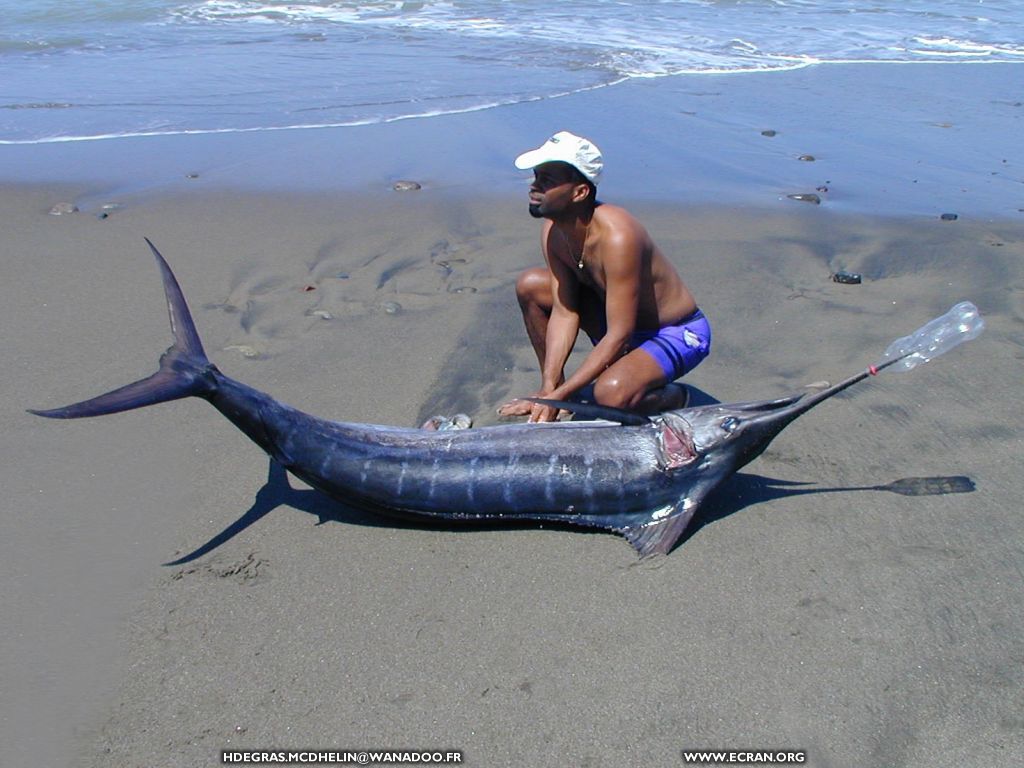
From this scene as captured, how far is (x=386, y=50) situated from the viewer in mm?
→ 12828

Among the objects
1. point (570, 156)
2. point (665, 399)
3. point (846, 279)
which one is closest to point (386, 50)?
point (846, 279)

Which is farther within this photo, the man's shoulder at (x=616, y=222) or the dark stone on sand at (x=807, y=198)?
the dark stone on sand at (x=807, y=198)

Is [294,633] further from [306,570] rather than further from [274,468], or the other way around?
[274,468]

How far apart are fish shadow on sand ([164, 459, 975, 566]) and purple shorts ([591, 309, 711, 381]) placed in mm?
547

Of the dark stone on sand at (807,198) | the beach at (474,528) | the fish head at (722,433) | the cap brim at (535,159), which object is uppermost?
the cap brim at (535,159)

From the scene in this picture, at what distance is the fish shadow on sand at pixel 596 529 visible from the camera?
11.8 feet

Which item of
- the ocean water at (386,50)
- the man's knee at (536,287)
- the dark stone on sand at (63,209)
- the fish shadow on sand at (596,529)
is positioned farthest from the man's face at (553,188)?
the ocean water at (386,50)

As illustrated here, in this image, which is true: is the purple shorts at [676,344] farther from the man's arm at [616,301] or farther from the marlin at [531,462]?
the marlin at [531,462]

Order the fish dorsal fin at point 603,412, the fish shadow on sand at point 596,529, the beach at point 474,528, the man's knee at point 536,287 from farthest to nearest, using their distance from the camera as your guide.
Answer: the man's knee at point 536,287, the fish shadow on sand at point 596,529, the fish dorsal fin at point 603,412, the beach at point 474,528

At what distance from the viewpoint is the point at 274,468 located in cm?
399

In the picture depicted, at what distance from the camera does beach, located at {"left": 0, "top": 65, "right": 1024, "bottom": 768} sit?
2.80 meters

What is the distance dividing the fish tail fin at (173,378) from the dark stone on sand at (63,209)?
13.1 ft

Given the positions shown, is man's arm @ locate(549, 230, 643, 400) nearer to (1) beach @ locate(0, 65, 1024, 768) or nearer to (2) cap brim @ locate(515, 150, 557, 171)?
(2) cap brim @ locate(515, 150, 557, 171)

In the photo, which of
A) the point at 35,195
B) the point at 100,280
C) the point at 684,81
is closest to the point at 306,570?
the point at 100,280
